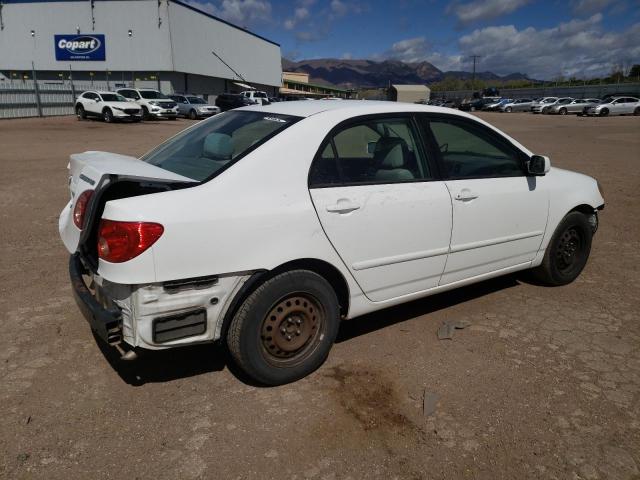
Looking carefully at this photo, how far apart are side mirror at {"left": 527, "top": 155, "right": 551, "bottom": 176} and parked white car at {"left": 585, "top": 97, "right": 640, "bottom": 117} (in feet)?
139

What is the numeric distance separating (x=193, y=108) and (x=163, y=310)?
104 feet

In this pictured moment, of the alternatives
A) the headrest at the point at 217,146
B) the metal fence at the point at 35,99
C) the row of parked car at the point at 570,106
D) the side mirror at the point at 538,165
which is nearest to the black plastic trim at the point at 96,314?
the headrest at the point at 217,146

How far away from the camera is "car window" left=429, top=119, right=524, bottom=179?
11.5 ft

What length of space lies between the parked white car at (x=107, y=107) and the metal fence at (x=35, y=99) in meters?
4.25

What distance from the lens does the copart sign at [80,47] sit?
44406mm

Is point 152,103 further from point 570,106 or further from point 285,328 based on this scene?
point 570,106

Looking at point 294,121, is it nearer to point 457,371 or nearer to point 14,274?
point 457,371

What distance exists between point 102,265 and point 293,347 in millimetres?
1161

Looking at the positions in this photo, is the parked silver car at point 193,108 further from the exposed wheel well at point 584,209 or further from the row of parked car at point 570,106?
the row of parked car at point 570,106

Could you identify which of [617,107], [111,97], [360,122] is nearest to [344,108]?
[360,122]

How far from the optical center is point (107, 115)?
85.1ft

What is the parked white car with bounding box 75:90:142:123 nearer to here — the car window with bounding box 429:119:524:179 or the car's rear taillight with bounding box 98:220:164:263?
the car window with bounding box 429:119:524:179

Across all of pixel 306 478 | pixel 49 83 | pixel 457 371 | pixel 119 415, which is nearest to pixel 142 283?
pixel 119 415

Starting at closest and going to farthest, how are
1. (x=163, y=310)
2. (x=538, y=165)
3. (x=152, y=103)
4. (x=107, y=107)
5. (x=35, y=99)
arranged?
(x=163, y=310), (x=538, y=165), (x=107, y=107), (x=152, y=103), (x=35, y=99)
